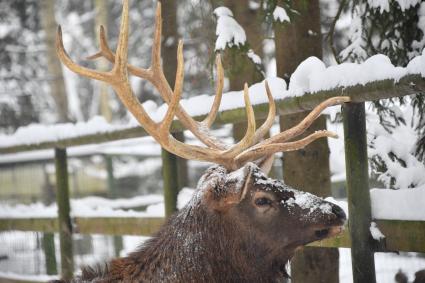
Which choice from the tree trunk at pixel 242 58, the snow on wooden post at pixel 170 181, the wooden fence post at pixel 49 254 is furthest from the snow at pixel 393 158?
the wooden fence post at pixel 49 254

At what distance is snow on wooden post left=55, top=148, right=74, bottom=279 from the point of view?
18.4ft

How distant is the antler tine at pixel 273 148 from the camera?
3350 millimetres

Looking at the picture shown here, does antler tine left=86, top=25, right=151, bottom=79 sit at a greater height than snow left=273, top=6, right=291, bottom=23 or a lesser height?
lesser

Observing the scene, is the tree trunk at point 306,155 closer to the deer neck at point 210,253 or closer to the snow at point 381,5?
the snow at point 381,5

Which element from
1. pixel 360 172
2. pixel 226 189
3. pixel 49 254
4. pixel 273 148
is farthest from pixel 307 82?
pixel 49 254

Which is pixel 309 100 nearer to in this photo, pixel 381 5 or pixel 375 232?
pixel 375 232

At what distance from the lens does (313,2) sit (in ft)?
15.0

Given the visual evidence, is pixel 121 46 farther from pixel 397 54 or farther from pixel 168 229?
pixel 397 54

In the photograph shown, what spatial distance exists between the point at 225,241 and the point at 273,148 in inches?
24.5

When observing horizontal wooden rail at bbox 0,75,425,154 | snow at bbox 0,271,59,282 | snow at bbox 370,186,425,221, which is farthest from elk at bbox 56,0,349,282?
snow at bbox 0,271,59,282

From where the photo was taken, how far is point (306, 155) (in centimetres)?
439

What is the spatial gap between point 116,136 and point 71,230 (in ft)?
4.19

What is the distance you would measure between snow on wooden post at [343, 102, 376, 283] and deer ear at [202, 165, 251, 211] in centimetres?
61

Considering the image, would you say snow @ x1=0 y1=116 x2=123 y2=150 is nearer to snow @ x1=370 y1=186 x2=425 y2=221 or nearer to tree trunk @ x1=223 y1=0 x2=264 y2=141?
tree trunk @ x1=223 y1=0 x2=264 y2=141
